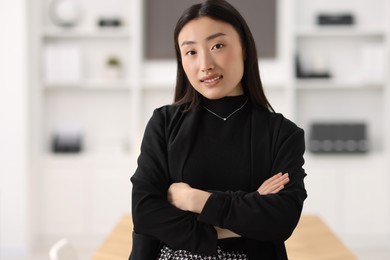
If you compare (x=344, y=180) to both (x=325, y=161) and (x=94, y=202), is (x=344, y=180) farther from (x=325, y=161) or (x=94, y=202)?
(x=94, y=202)

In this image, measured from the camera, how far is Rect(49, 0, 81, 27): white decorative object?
17.7 ft

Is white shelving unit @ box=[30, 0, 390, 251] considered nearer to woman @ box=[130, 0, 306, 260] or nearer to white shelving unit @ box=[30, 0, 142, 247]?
white shelving unit @ box=[30, 0, 142, 247]

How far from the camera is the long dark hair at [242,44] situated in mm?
1348

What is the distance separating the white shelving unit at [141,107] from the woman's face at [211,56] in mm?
3688

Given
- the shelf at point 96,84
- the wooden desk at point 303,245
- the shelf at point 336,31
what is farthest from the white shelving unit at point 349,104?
the wooden desk at point 303,245

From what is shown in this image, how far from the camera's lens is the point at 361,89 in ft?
18.1

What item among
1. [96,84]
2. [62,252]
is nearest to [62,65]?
[96,84]

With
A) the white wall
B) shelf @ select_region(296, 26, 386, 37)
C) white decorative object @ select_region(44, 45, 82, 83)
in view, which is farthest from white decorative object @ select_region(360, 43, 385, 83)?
the white wall

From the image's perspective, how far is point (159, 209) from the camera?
1.46 m

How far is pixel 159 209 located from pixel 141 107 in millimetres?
4001

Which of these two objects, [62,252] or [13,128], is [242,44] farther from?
[13,128]

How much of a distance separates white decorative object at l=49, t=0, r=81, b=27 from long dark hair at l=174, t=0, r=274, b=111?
412 centimetres

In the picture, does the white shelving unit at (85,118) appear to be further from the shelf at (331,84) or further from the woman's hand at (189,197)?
the woman's hand at (189,197)

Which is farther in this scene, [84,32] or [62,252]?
[84,32]
